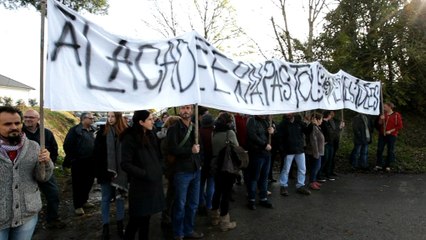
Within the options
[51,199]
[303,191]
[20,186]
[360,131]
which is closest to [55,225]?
[51,199]

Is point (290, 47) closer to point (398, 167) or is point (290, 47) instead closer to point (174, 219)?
point (398, 167)

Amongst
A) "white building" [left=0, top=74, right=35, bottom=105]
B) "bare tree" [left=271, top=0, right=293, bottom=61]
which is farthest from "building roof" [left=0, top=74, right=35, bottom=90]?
"bare tree" [left=271, top=0, right=293, bottom=61]

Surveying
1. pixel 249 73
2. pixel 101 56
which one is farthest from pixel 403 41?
pixel 101 56

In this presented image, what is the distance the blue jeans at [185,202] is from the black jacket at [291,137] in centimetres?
263

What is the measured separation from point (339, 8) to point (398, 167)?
28.3ft

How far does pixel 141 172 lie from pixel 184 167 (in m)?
0.79

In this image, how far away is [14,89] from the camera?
53188 mm

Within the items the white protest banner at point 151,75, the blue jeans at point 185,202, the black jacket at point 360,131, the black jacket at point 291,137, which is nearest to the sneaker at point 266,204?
the black jacket at point 291,137

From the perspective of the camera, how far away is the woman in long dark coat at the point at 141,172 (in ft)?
11.9

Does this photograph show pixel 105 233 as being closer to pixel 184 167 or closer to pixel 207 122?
pixel 184 167

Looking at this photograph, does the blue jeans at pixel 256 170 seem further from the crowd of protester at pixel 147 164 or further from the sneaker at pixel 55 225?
the sneaker at pixel 55 225

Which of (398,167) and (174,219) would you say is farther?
(398,167)

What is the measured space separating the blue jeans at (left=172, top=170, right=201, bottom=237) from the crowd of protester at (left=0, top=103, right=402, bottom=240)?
13 mm

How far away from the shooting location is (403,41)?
13.5 metres
